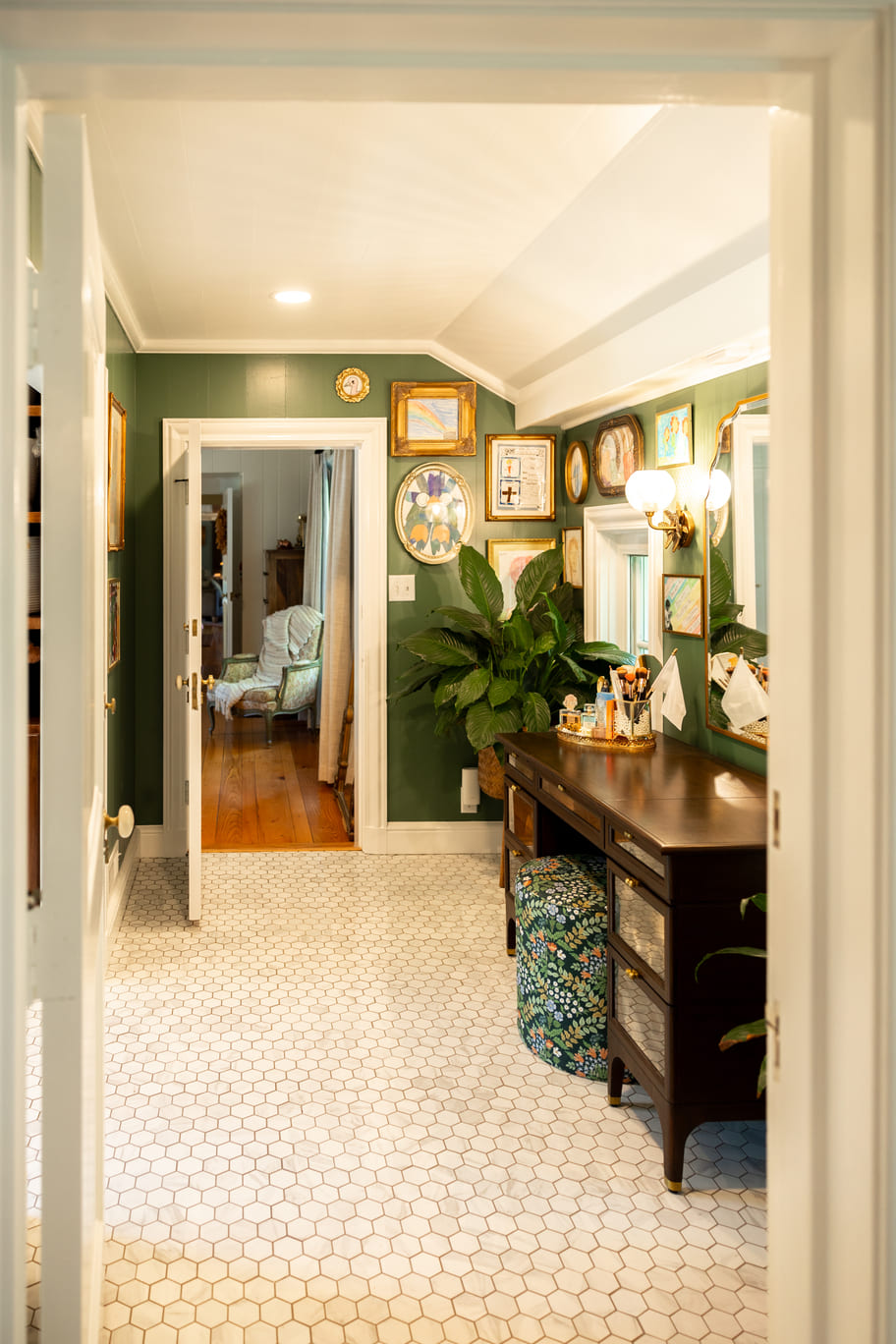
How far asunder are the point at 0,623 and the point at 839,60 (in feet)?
3.46

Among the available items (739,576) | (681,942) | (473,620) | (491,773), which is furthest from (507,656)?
(681,942)

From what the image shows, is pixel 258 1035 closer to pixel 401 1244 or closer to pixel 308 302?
pixel 401 1244

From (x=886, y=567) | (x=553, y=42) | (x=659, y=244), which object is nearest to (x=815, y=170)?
(x=553, y=42)

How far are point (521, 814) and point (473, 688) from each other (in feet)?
2.06

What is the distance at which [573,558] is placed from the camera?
5176mm

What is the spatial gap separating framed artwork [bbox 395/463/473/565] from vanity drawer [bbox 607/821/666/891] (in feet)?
8.62

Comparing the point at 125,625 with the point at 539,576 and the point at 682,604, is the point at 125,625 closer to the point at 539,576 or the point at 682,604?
the point at 539,576

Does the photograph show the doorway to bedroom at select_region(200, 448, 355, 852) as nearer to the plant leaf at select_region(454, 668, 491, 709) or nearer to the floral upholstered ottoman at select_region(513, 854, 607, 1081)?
the plant leaf at select_region(454, 668, 491, 709)

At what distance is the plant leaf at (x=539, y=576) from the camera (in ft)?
15.5

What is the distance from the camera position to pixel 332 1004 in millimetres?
3580

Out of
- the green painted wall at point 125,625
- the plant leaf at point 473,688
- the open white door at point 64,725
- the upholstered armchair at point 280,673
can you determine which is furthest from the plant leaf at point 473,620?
the upholstered armchair at point 280,673

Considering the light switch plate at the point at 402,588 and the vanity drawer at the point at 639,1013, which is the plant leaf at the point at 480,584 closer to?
the light switch plate at the point at 402,588

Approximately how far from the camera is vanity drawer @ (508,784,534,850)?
3820 mm

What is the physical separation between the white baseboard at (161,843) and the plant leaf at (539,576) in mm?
2014
